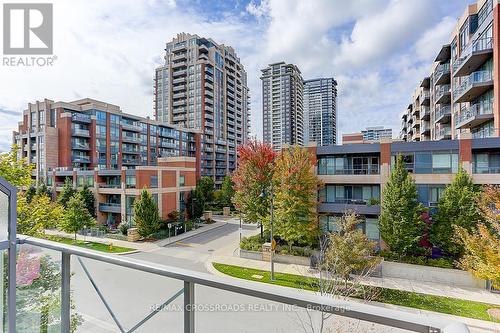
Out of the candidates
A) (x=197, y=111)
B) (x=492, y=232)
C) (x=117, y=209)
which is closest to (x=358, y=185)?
(x=492, y=232)

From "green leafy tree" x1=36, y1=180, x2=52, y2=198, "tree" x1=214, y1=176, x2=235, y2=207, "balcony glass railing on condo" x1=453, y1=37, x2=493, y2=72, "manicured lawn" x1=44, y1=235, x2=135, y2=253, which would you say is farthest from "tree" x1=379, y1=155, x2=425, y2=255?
"green leafy tree" x1=36, y1=180, x2=52, y2=198

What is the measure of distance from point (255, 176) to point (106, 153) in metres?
33.1

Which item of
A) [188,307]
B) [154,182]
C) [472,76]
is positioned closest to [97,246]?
[154,182]

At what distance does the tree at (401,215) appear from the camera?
1697 centimetres

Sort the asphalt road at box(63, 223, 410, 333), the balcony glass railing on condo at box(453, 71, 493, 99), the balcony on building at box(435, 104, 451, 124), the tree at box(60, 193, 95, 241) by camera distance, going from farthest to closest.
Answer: the balcony on building at box(435, 104, 451, 124) < the tree at box(60, 193, 95, 241) < the balcony glass railing on condo at box(453, 71, 493, 99) < the asphalt road at box(63, 223, 410, 333)

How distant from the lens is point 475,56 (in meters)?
23.0

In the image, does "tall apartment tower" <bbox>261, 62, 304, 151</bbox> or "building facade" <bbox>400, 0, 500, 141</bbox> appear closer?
"building facade" <bbox>400, 0, 500, 141</bbox>

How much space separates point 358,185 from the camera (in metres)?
21.7

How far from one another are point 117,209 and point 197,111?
3757 cm

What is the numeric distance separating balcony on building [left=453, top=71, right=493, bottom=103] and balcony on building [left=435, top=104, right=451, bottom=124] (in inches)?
255

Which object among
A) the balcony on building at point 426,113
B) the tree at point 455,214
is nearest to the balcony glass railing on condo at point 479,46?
the tree at point 455,214

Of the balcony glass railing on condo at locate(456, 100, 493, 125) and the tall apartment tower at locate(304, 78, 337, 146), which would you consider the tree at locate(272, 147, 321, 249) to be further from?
the tall apartment tower at locate(304, 78, 337, 146)

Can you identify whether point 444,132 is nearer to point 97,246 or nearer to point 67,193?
point 97,246

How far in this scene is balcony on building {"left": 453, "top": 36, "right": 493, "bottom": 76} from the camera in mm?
22328
